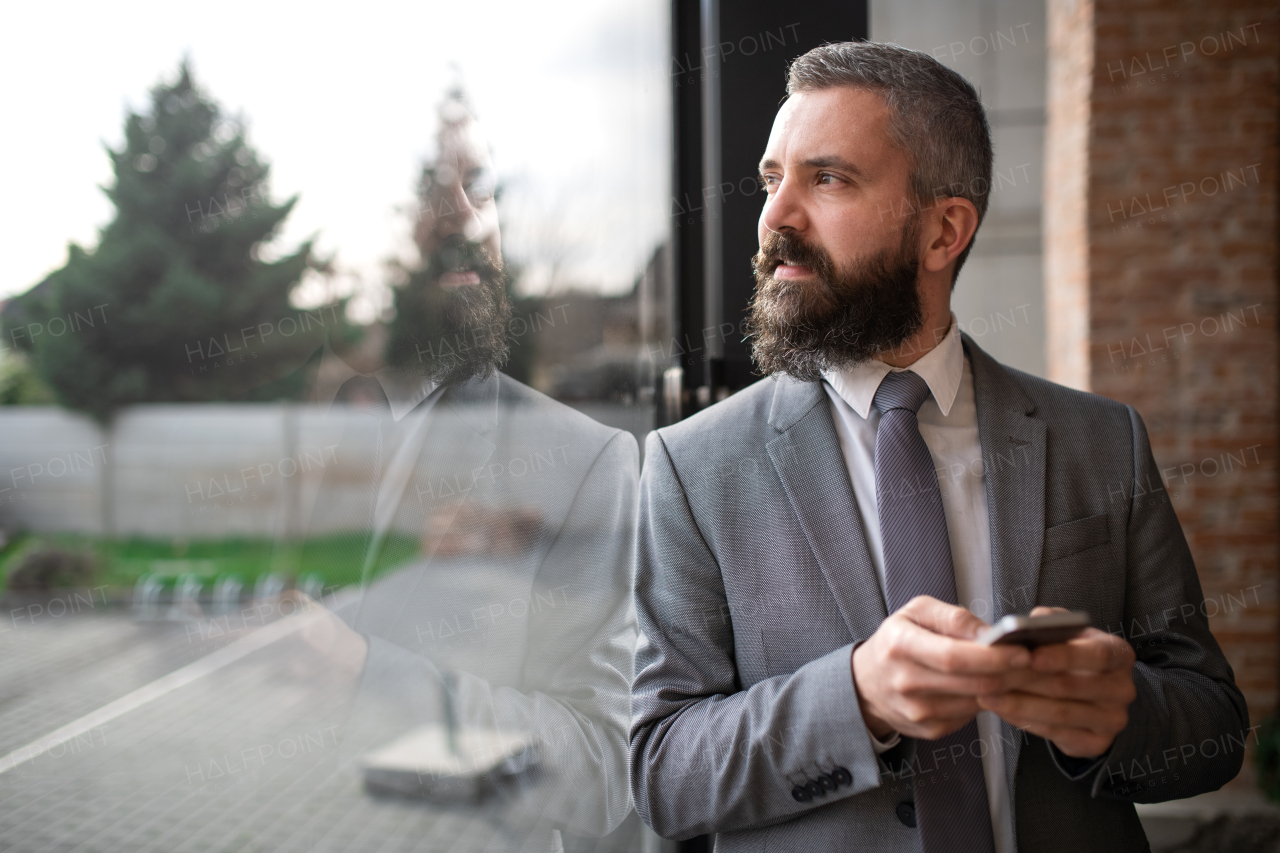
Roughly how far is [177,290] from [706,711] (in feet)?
2.78

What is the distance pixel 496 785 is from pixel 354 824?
0.23 metres

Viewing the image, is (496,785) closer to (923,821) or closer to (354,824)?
(354,824)

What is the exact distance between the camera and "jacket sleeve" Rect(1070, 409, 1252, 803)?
3.81 feet

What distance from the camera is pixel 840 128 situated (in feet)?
4.17

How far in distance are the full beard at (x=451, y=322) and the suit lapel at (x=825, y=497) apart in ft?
1.52

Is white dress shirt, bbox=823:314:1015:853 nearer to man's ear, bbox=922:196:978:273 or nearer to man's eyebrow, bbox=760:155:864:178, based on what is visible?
man's ear, bbox=922:196:978:273

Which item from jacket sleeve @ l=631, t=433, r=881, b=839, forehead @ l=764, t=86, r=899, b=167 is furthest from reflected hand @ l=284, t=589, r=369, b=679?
forehead @ l=764, t=86, r=899, b=167

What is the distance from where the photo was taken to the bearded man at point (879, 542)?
1.12m

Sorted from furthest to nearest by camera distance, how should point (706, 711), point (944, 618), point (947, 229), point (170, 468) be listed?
point (947, 229) < point (706, 711) < point (944, 618) < point (170, 468)

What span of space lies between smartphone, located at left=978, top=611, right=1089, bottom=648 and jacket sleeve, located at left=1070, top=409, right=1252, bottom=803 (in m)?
0.42

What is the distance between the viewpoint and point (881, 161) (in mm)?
1275

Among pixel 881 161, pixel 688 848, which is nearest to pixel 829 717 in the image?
pixel 881 161

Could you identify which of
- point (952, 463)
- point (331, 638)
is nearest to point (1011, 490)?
point (952, 463)

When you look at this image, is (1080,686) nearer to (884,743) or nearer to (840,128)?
(884,743)
